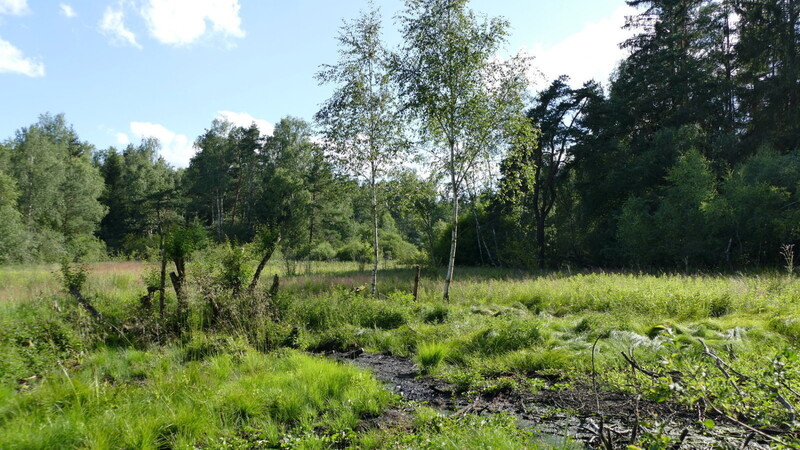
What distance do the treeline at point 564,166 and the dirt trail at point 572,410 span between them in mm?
5481

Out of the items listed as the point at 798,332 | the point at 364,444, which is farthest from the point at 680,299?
the point at 364,444

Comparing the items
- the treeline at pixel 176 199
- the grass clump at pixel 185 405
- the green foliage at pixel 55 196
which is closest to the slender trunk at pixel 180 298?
the grass clump at pixel 185 405

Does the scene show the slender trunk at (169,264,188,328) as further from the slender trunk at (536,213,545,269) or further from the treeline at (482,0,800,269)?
the slender trunk at (536,213,545,269)

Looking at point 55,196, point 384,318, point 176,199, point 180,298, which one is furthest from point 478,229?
point 55,196

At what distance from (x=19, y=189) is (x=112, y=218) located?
46.5ft

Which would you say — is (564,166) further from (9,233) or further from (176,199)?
(176,199)

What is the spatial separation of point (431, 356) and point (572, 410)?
260 centimetres

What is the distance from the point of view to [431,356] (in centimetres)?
663

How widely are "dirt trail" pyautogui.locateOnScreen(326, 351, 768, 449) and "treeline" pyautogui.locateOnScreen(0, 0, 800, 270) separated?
5.48 m

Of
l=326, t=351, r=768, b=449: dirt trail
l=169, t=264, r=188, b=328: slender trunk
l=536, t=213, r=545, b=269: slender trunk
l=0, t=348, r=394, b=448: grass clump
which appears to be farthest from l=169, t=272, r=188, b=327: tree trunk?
l=536, t=213, r=545, b=269: slender trunk

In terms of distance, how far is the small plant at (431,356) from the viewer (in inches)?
253

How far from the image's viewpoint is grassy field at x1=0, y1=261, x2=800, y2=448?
3.71 m

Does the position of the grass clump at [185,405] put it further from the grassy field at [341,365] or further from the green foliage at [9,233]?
the green foliage at [9,233]

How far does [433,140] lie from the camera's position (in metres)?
12.9
